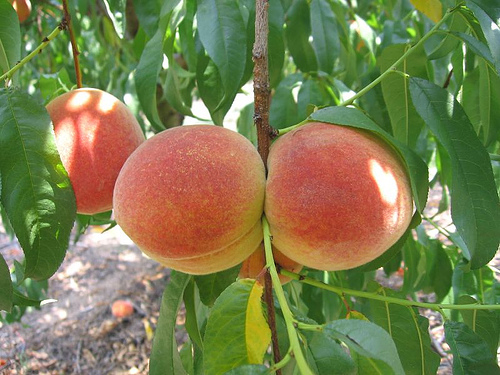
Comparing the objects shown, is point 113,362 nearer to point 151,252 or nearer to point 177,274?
point 177,274

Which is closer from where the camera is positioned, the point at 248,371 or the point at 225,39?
the point at 248,371

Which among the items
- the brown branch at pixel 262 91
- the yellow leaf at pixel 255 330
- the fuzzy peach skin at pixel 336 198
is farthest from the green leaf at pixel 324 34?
the yellow leaf at pixel 255 330

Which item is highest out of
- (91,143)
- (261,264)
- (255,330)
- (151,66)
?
(151,66)

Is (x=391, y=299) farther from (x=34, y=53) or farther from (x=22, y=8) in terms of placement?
(x=22, y=8)

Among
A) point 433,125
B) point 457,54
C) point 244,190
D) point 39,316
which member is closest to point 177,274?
point 244,190

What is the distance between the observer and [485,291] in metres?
1.27

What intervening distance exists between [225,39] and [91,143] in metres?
0.31

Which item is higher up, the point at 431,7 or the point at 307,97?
the point at 431,7

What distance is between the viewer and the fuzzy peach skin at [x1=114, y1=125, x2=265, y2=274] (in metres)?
0.73

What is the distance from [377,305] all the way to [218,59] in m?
0.54

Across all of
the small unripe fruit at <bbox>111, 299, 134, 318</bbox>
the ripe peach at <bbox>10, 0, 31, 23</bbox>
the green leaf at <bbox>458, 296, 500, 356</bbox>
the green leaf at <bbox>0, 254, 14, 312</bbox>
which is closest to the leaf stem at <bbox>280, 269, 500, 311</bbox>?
the green leaf at <bbox>458, 296, 500, 356</bbox>

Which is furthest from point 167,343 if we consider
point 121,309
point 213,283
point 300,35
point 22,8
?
point 121,309

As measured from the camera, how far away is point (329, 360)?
752mm

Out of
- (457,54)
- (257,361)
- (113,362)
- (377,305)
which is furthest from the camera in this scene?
(113,362)
